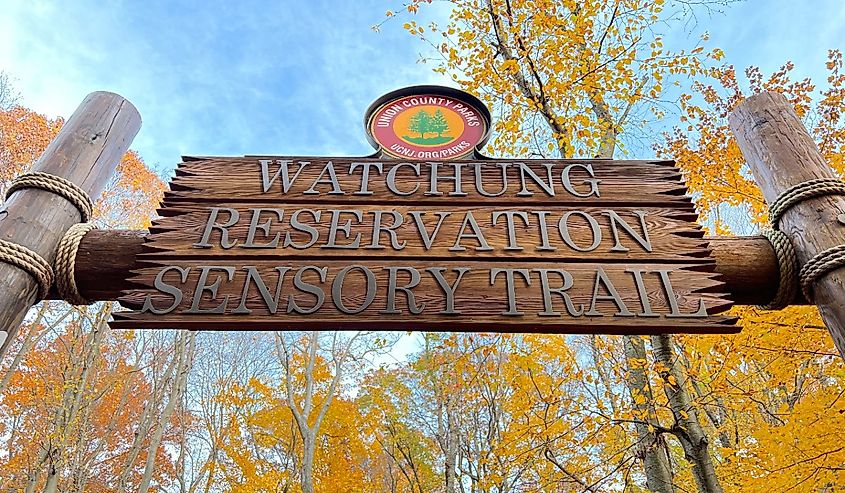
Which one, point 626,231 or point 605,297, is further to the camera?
point 626,231

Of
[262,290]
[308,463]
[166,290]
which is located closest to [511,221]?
[262,290]

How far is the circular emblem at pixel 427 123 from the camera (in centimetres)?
218

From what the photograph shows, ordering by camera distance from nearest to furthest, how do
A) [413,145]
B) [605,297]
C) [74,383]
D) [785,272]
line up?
1. [605,297]
2. [785,272]
3. [413,145]
4. [74,383]

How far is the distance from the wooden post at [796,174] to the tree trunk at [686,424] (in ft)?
6.53

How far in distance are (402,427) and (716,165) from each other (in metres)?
8.24

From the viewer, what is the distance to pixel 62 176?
1.98 m

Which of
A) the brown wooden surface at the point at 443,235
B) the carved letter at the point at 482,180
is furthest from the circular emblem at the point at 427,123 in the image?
the brown wooden surface at the point at 443,235

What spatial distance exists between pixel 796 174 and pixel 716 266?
50cm

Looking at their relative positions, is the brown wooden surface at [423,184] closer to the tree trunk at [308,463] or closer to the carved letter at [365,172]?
the carved letter at [365,172]

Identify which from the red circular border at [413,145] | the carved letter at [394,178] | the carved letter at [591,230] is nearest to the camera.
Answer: the carved letter at [591,230]

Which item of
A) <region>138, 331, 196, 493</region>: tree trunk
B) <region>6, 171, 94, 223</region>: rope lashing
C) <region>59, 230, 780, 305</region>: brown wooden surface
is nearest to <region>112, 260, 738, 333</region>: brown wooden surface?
<region>59, 230, 780, 305</region>: brown wooden surface

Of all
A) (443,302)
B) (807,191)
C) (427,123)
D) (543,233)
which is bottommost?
(443,302)

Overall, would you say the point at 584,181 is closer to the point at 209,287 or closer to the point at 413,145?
the point at 413,145

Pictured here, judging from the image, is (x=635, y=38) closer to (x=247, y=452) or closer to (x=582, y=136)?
(x=582, y=136)
